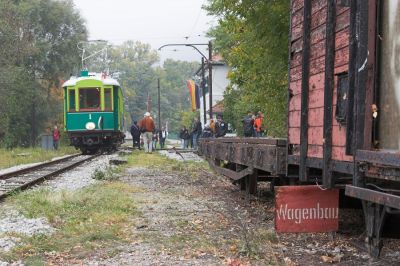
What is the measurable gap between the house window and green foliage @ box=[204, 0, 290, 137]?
573cm

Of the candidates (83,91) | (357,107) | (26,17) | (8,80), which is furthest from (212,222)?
(26,17)

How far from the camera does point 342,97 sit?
5.04 m

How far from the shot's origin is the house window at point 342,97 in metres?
4.89

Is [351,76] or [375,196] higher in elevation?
[351,76]

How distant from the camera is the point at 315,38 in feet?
19.0

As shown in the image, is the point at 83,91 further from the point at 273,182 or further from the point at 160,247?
the point at 160,247

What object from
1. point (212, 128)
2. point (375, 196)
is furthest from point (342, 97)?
point (212, 128)

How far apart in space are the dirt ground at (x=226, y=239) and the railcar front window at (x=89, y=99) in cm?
1429

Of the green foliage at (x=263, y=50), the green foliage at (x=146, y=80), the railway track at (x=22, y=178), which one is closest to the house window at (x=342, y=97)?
the green foliage at (x=263, y=50)

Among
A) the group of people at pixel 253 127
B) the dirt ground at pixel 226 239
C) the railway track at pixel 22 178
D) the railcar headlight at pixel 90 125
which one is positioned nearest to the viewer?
the dirt ground at pixel 226 239

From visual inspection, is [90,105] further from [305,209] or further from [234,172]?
[305,209]

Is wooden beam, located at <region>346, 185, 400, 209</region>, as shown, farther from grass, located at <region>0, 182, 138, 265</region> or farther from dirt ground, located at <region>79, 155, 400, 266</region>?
grass, located at <region>0, 182, 138, 265</region>

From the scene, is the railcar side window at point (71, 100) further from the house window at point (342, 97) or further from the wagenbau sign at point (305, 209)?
the house window at point (342, 97)

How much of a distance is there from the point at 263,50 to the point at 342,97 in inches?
280
